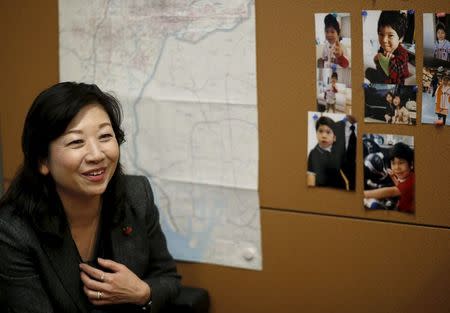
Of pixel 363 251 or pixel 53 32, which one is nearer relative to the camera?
pixel 363 251

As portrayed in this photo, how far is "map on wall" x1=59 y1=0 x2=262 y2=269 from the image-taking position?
6.49 ft

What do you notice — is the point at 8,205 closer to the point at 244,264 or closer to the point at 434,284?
the point at 244,264

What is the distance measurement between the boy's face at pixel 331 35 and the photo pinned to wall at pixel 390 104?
163 millimetres

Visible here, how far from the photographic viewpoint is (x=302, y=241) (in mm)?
1984

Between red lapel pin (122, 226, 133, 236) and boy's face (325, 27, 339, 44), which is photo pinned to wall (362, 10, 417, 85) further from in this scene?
red lapel pin (122, 226, 133, 236)

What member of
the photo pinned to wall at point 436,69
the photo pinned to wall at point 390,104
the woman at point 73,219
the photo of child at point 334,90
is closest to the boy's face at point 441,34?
the photo pinned to wall at point 436,69

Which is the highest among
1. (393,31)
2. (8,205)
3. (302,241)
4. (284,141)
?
(393,31)

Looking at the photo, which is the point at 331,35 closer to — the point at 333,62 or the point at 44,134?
the point at 333,62

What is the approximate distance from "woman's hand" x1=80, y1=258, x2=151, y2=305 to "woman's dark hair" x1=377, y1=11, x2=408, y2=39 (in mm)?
1026

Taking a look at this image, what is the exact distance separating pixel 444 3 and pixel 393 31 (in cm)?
15

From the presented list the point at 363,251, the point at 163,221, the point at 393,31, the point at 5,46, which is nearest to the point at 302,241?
the point at 363,251

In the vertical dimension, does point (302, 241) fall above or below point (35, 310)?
above

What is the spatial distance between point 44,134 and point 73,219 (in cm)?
29

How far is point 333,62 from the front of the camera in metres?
1.84
